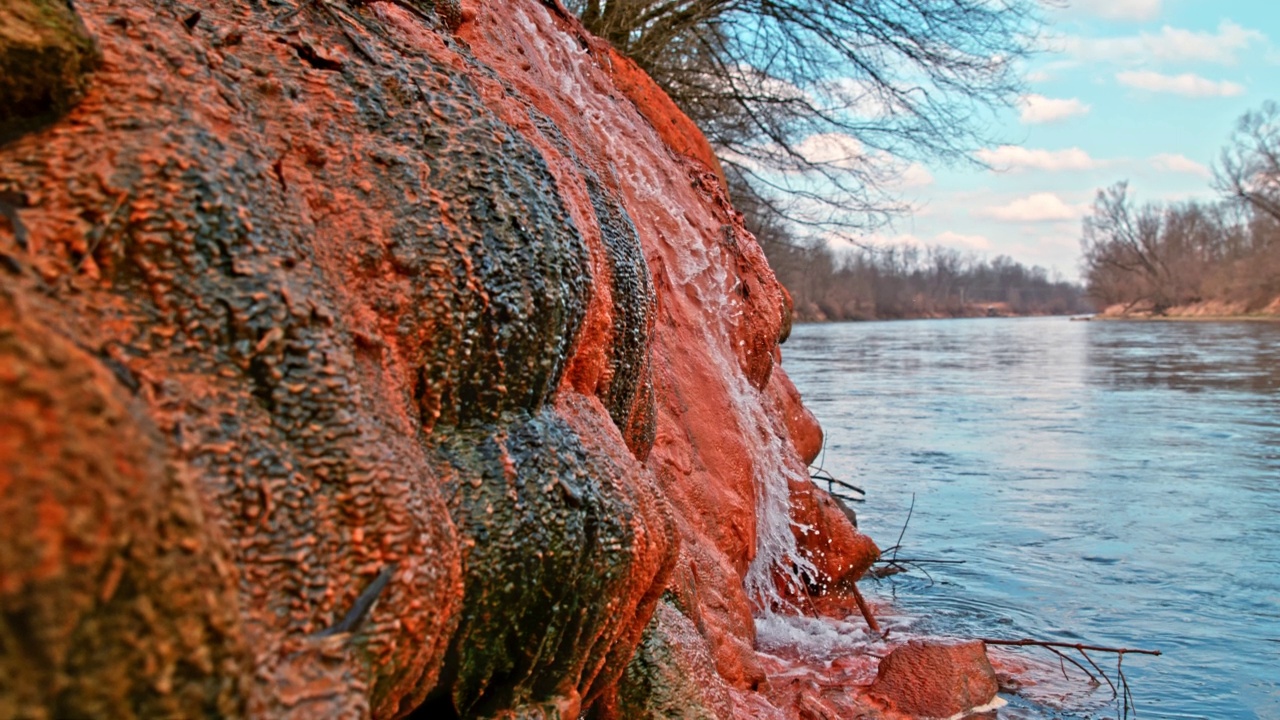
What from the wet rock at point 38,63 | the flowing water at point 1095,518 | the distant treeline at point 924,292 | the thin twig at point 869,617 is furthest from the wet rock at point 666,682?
the distant treeline at point 924,292

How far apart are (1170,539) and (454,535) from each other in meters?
6.43

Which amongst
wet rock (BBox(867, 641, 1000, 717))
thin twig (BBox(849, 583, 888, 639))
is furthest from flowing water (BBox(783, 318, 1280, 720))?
thin twig (BBox(849, 583, 888, 639))

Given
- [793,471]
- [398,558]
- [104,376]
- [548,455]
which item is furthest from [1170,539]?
[104,376]

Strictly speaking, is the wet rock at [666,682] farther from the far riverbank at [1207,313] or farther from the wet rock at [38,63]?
the far riverbank at [1207,313]

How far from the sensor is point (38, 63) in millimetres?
1253

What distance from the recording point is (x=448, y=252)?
5.66 ft

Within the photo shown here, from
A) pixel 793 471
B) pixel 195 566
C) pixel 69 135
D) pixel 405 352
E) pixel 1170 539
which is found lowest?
pixel 1170 539

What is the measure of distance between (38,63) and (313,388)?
508 millimetres

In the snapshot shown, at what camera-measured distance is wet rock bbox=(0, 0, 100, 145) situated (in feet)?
4.09

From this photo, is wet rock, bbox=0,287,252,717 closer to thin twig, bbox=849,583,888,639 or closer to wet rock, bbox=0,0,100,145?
wet rock, bbox=0,0,100,145

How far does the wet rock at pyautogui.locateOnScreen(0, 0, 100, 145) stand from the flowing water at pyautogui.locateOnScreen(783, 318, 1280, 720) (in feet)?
11.9

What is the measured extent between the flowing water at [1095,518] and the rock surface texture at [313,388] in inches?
103

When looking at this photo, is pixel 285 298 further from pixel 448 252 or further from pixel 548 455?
pixel 548 455

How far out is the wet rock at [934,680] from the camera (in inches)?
142
